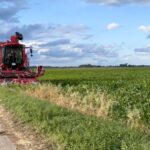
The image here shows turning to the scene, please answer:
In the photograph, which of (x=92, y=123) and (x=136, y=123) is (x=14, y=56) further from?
(x=92, y=123)

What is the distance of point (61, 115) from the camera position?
13930 mm

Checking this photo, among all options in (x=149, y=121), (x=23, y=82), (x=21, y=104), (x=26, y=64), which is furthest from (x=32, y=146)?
(x=26, y=64)

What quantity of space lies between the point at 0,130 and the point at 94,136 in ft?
13.2

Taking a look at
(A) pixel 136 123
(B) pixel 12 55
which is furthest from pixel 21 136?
(B) pixel 12 55

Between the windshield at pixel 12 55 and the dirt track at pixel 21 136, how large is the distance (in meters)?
23.5

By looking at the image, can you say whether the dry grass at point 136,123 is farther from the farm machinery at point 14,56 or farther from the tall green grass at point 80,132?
the farm machinery at point 14,56

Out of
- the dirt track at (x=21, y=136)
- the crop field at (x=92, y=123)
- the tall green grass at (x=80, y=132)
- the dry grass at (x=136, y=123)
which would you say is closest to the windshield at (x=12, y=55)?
the crop field at (x=92, y=123)

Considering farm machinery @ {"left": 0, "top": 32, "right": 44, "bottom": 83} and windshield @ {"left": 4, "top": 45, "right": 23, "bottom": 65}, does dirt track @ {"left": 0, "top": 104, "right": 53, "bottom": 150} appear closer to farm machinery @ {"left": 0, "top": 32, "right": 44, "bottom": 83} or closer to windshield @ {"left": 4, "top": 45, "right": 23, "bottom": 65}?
farm machinery @ {"left": 0, "top": 32, "right": 44, "bottom": 83}

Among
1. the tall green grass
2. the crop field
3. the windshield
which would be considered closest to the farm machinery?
the windshield

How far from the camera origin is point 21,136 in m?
11.9

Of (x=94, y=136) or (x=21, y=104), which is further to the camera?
(x=21, y=104)

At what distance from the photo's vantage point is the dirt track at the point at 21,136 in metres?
10.5

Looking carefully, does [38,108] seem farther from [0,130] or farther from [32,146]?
[32,146]

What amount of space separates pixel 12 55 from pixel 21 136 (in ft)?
90.5
